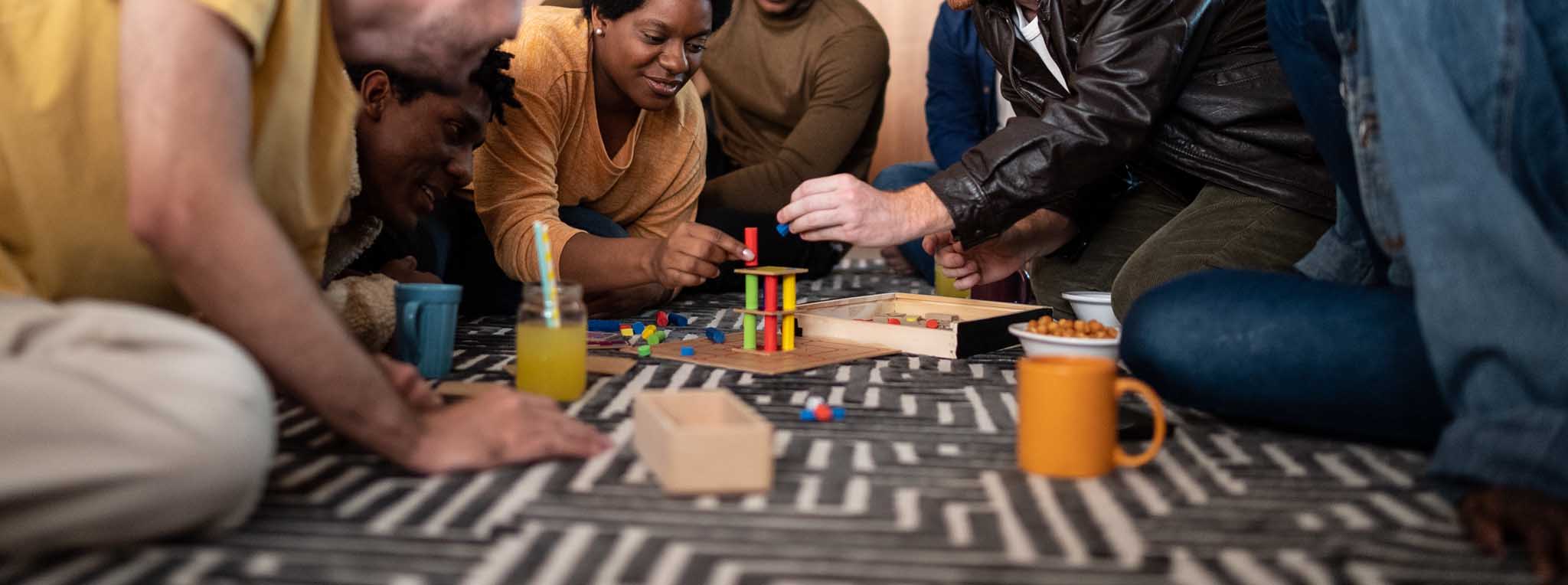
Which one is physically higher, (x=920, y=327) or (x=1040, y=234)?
(x=1040, y=234)

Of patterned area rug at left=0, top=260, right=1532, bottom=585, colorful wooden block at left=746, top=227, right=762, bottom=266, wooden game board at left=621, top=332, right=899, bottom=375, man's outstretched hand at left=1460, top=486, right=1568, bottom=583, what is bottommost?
wooden game board at left=621, top=332, right=899, bottom=375

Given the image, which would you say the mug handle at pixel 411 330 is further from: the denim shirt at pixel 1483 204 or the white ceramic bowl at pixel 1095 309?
the denim shirt at pixel 1483 204

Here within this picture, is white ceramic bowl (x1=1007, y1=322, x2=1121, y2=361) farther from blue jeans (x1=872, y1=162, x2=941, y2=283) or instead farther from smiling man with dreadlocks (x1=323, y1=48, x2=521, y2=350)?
blue jeans (x1=872, y1=162, x2=941, y2=283)

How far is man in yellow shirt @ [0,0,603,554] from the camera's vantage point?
0.82 metres

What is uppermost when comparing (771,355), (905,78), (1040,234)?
(905,78)

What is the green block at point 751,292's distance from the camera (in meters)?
1.71

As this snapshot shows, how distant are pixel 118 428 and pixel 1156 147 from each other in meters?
1.59

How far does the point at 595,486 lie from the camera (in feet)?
3.41

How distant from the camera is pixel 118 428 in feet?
2.67

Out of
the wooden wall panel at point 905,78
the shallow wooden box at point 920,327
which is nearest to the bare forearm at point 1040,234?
the shallow wooden box at point 920,327

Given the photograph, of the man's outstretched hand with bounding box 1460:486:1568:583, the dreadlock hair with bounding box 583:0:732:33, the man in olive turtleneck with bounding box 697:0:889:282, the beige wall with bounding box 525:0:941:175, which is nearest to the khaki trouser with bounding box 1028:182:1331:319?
the man's outstretched hand with bounding box 1460:486:1568:583

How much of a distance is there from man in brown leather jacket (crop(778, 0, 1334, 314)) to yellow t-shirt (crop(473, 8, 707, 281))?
63 cm

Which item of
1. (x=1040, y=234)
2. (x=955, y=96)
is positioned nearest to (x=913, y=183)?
(x=955, y=96)

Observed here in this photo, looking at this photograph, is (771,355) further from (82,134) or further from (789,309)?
(82,134)
